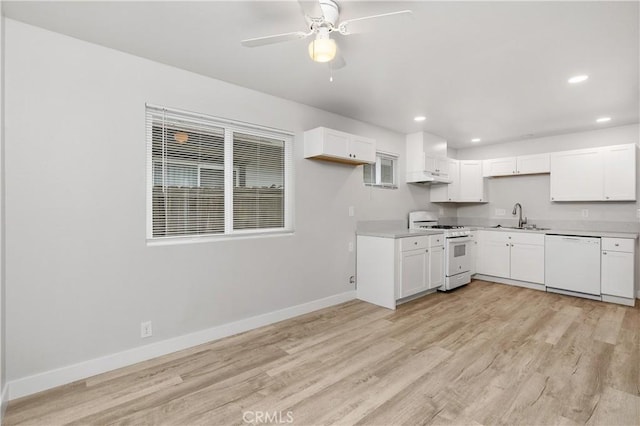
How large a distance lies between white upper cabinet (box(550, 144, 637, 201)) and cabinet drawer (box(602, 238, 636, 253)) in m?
0.64

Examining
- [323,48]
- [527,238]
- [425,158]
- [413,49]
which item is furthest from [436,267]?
[323,48]

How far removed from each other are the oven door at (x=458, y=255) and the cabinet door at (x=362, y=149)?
1831 millimetres

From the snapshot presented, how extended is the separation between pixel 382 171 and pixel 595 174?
3.02m

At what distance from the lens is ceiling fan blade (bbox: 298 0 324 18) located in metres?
1.86

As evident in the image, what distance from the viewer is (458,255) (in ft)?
15.5

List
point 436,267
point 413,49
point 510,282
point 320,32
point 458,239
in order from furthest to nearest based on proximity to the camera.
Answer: point 510,282
point 458,239
point 436,267
point 413,49
point 320,32

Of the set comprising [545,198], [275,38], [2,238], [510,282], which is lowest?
[510,282]

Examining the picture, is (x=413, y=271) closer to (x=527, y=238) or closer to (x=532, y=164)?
(x=527, y=238)

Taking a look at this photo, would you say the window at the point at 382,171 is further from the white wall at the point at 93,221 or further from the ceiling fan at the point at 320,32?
the ceiling fan at the point at 320,32

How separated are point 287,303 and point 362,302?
112cm

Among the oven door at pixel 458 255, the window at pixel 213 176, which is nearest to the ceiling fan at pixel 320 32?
the window at pixel 213 176

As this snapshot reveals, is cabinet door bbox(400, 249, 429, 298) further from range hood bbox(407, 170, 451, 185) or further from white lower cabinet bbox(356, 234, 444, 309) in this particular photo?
range hood bbox(407, 170, 451, 185)

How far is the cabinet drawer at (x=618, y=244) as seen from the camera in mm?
3916

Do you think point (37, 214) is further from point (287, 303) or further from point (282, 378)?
point (287, 303)
